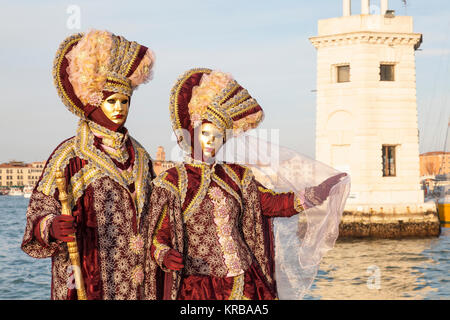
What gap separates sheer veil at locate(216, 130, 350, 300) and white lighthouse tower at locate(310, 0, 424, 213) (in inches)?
915

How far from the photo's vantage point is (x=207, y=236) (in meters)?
4.60

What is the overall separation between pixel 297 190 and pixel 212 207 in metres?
0.73

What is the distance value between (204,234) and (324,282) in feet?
61.4

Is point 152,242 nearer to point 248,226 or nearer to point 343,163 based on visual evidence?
point 248,226

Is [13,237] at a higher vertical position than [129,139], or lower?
lower

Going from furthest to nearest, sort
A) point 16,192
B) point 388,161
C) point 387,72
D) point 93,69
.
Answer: point 16,192, point 387,72, point 388,161, point 93,69

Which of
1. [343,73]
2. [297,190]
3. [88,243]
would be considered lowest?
[88,243]

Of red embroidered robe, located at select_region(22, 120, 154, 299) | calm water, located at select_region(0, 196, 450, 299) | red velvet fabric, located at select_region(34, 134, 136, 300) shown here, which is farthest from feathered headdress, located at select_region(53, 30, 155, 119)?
calm water, located at select_region(0, 196, 450, 299)

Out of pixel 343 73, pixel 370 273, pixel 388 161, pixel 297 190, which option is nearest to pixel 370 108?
pixel 343 73

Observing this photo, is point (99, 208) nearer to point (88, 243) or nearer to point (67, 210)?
point (88, 243)

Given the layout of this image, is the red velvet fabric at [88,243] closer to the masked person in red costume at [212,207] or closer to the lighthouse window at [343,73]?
the masked person in red costume at [212,207]

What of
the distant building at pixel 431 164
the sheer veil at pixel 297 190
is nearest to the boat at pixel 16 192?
the distant building at pixel 431 164

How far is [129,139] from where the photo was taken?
5.02 metres

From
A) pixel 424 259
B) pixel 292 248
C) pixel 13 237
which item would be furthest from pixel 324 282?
pixel 13 237
